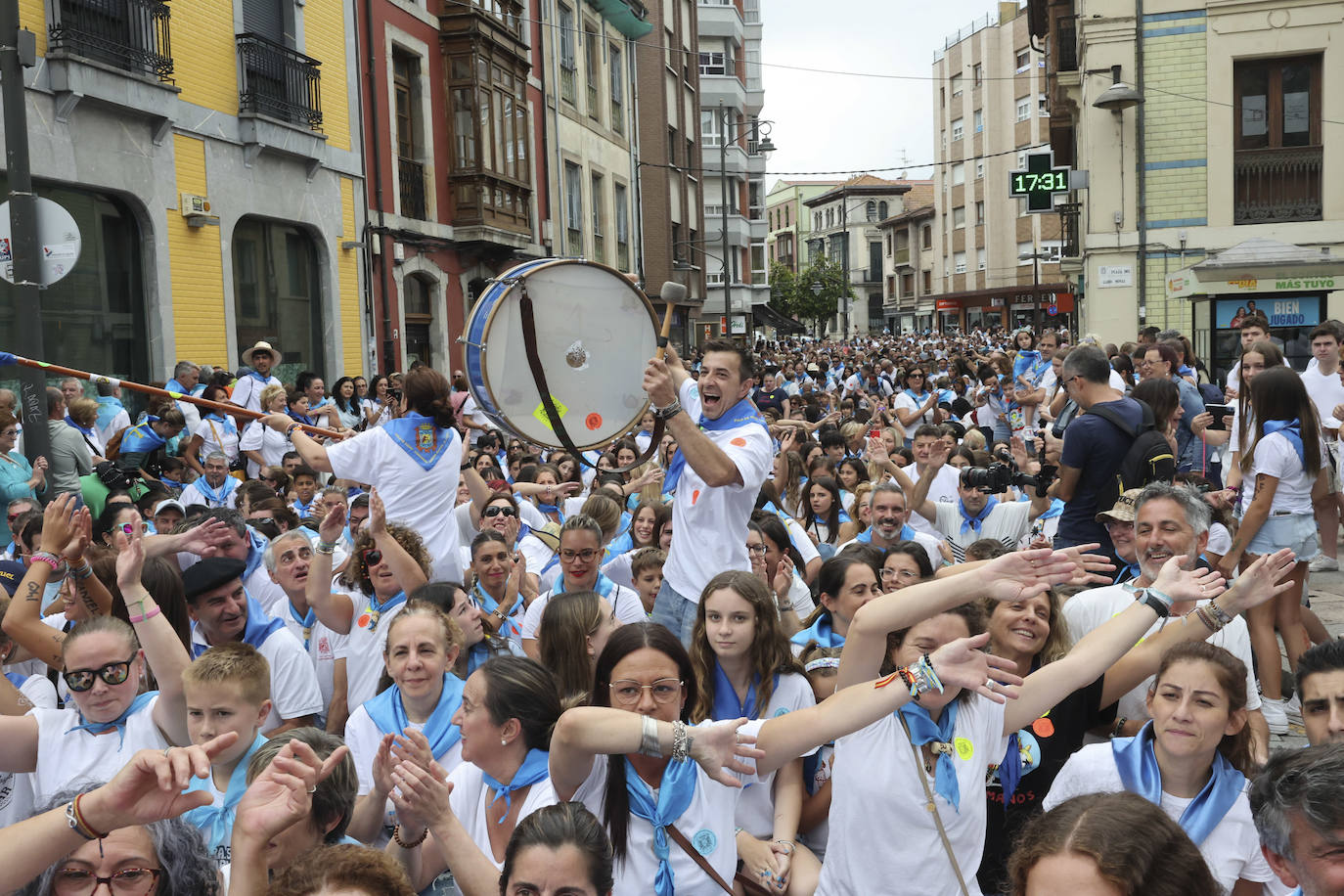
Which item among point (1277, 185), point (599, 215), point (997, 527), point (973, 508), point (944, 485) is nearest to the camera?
point (997, 527)

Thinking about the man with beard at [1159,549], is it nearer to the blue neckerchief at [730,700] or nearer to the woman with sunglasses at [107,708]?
the blue neckerchief at [730,700]

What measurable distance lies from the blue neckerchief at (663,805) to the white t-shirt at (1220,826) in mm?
1001

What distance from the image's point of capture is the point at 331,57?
17.4m

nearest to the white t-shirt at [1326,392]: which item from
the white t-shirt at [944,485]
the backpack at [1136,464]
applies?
the white t-shirt at [944,485]

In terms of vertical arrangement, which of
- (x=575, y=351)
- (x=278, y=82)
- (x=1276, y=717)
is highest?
(x=278, y=82)

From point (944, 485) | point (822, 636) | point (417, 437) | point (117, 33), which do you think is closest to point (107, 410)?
point (117, 33)

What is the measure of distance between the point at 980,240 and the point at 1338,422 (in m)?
55.4

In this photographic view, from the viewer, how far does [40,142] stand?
38.2 ft

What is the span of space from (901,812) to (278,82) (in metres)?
15.3

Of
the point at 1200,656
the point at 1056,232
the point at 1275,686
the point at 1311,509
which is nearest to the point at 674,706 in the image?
the point at 1200,656

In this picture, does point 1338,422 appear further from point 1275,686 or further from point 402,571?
point 402,571

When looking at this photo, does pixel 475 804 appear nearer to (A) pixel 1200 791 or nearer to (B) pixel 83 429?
(A) pixel 1200 791

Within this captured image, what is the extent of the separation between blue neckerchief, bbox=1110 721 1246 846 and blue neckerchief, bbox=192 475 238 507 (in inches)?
292

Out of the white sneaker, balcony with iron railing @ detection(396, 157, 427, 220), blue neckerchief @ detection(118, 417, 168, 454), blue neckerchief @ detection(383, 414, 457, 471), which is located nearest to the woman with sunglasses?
blue neckerchief @ detection(383, 414, 457, 471)
